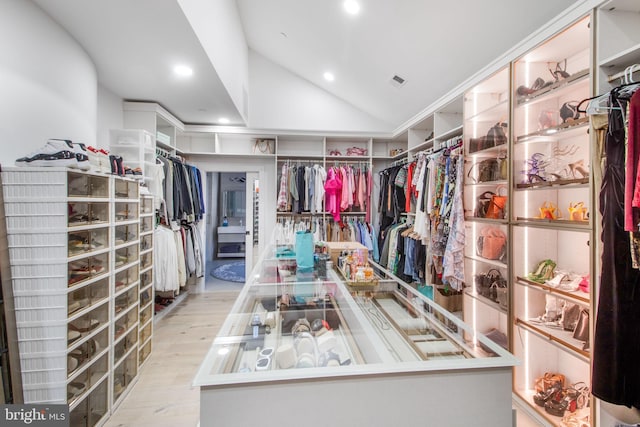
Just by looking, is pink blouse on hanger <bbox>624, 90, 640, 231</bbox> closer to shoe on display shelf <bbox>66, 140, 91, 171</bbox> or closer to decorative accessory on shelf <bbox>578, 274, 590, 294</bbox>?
decorative accessory on shelf <bbox>578, 274, 590, 294</bbox>

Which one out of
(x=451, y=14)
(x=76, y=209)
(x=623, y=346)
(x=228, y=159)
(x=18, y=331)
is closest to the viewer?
(x=623, y=346)

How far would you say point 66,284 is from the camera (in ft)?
4.91

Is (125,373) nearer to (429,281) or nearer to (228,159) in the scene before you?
(429,281)

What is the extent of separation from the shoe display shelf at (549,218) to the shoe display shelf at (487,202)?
112 mm

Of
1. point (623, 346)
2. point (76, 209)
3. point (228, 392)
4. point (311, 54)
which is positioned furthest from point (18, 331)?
point (311, 54)

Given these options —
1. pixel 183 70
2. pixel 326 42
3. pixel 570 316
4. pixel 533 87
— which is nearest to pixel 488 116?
pixel 533 87

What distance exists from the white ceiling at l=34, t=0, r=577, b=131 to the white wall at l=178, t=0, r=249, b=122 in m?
0.08

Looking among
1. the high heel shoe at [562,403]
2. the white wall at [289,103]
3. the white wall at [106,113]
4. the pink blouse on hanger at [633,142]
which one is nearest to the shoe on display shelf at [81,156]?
the white wall at [106,113]

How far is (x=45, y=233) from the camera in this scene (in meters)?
1.48

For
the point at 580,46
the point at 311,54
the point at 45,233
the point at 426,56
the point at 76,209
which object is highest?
the point at 311,54

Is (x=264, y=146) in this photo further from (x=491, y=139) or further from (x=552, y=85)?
(x=552, y=85)

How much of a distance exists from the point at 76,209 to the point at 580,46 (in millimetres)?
3155

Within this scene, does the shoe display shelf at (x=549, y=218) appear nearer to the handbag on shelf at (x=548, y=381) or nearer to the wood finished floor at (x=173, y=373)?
the handbag on shelf at (x=548, y=381)

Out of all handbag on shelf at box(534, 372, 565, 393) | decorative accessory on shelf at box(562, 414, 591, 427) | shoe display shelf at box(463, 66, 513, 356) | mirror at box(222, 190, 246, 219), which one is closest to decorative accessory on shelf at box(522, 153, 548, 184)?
shoe display shelf at box(463, 66, 513, 356)
